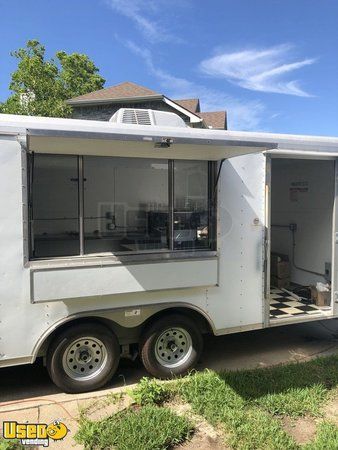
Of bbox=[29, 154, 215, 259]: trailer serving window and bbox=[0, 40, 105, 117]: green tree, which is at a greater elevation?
bbox=[0, 40, 105, 117]: green tree

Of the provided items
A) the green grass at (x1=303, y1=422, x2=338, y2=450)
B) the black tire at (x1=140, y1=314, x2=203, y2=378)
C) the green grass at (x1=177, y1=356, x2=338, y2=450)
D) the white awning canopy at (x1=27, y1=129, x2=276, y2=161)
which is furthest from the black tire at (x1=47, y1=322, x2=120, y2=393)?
the green grass at (x1=303, y1=422, x2=338, y2=450)

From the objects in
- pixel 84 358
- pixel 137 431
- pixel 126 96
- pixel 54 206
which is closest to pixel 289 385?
pixel 137 431

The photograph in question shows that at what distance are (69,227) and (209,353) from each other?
98.4 inches

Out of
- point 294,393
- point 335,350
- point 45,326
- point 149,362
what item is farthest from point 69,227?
point 335,350

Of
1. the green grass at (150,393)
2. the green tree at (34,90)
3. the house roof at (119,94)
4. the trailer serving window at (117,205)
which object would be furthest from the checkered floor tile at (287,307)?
the house roof at (119,94)

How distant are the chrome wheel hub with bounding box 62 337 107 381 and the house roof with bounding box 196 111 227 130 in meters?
18.5

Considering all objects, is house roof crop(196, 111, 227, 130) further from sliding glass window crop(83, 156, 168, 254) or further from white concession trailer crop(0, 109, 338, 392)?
sliding glass window crop(83, 156, 168, 254)

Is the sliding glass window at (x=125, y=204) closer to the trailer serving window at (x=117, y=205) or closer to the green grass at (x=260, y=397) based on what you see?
the trailer serving window at (x=117, y=205)

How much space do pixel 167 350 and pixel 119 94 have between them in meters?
15.6

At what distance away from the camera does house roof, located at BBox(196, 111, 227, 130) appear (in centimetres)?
2147

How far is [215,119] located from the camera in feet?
73.1

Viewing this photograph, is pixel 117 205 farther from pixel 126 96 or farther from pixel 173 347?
pixel 126 96

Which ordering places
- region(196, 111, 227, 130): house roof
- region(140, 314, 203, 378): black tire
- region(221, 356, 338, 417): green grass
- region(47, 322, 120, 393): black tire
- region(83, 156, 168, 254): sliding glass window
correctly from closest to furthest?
region(221, 356, 338, 417): green grass < region(47, 322, 120, 393): black tire < region(83, 156, 168, 254): sliding glass window < region(140, 314, 203, 378): black tire < region(196, 111, 227, 130): house roof

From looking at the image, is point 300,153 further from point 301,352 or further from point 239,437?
point 239,437
